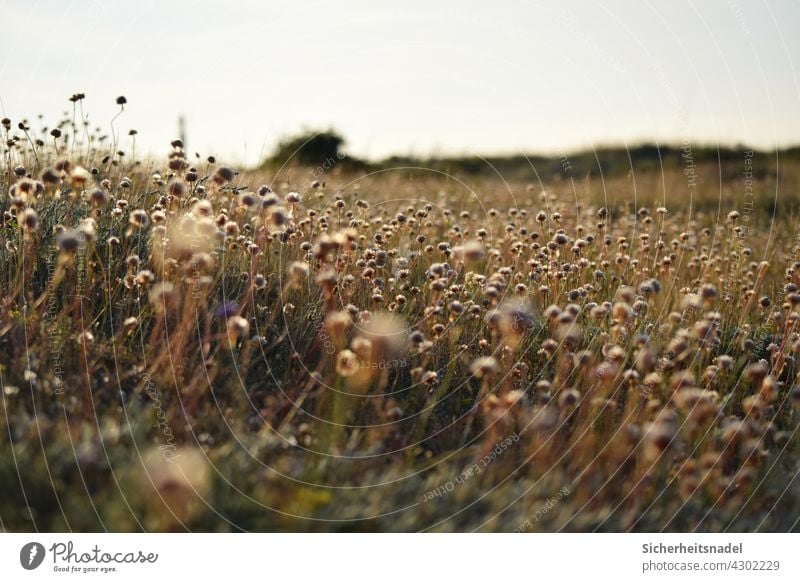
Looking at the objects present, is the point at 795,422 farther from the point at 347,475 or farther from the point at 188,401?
the point at 188,401

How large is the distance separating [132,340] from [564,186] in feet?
31.4

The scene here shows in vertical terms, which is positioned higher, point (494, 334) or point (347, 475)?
point (494, 334)

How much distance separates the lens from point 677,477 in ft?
8.27
